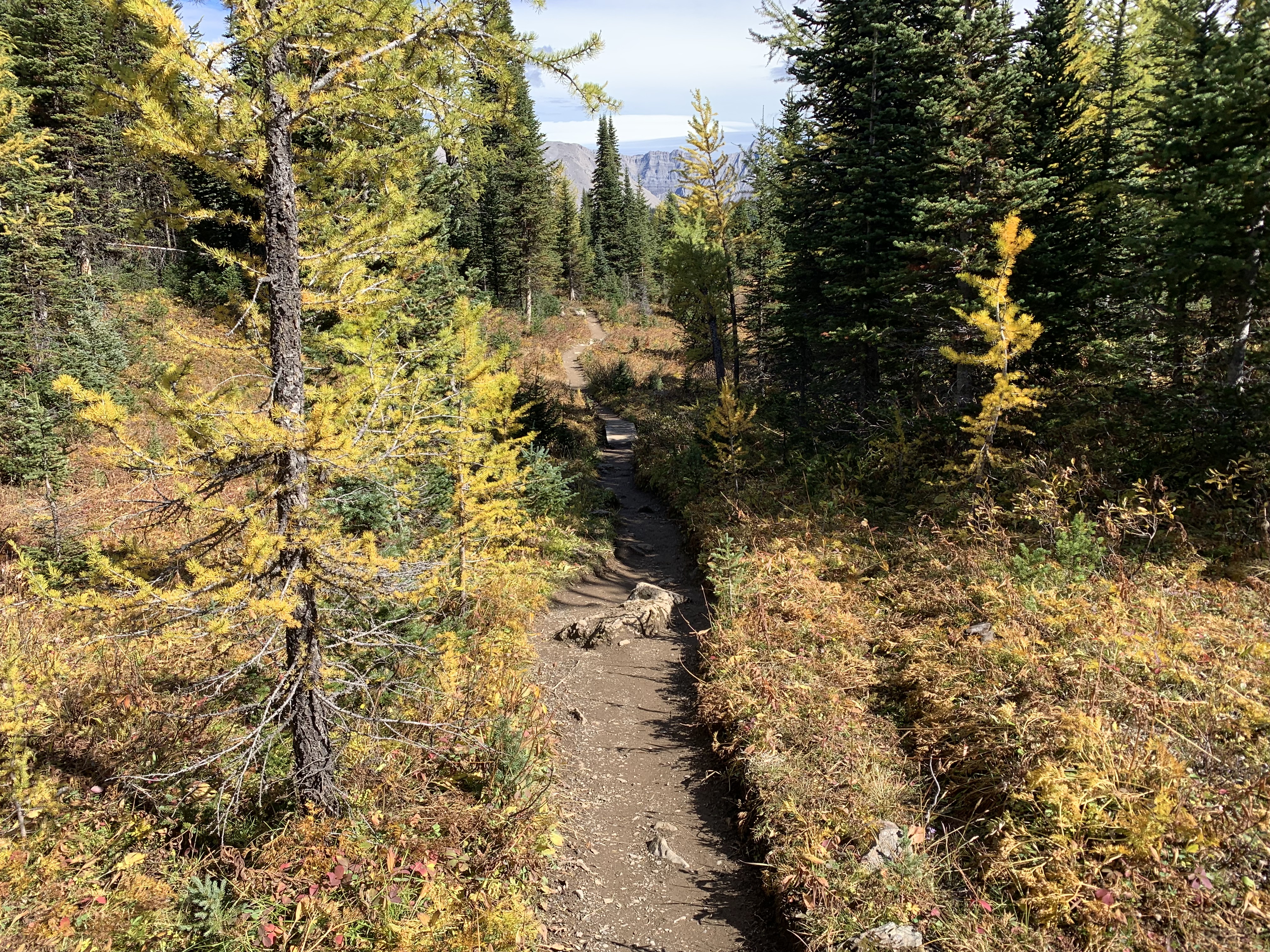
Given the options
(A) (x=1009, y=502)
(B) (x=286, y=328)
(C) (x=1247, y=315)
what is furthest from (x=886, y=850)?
(C) (x=1247, y=315)

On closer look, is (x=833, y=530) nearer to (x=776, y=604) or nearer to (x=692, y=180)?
(x=776, y=604)

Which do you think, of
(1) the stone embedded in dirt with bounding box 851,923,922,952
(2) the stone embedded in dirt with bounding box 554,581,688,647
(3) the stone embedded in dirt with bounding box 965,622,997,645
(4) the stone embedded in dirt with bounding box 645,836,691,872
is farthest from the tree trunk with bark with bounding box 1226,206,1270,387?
(4) the stone embedded in dirt with bounding box 645,836,691,872

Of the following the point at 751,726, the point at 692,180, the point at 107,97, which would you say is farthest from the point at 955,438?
the point at 692,180

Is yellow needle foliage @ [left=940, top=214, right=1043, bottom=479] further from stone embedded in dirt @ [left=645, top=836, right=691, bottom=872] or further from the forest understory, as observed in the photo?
stone embedded in dirt @ [left=645, top=836, right=691, bottom=872]

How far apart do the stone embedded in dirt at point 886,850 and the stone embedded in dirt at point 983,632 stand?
3337 millimetres

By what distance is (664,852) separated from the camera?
6.96m

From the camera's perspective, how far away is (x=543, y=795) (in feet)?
24.4

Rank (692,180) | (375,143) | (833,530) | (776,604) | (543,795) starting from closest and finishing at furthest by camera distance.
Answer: (375,143) < (543,795) < (776,604) < (833,530) < (692,180)

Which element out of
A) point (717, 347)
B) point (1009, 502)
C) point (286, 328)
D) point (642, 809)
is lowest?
point (642, 809)

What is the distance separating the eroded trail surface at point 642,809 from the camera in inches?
239

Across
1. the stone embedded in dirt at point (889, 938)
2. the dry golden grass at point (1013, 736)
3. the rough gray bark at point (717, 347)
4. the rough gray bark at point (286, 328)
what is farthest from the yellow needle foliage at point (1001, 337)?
the rough gray bark at point (717, 347)

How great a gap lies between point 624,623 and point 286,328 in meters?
8.62

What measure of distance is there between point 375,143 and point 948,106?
12.4 meters

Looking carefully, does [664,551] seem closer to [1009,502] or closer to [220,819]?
[1009,502]
